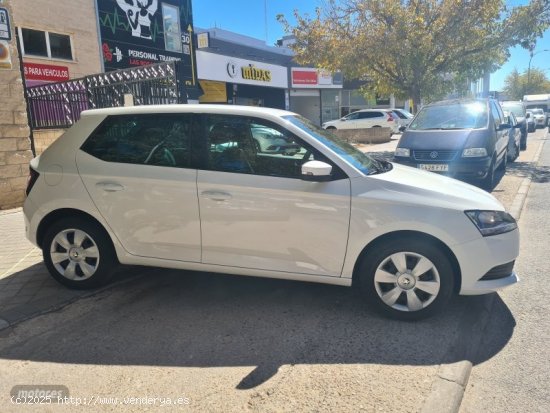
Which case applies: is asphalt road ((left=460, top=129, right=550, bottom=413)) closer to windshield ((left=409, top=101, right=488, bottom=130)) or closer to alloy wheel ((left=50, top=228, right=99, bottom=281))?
alloy wheel ((left=50, top=228, right=99, bottom=281))

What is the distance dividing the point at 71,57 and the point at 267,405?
1507 centimetres

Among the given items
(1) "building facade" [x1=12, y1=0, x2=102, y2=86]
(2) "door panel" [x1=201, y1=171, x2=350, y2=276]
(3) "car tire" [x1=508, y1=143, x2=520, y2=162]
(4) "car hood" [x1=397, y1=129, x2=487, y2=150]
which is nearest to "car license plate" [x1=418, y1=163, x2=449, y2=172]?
(4) "car hood" [x1=397, y1=129, x2=487, y2=150]

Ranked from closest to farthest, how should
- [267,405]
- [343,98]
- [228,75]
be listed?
1. [267,405]
2. [228,75]
3. [343,98]

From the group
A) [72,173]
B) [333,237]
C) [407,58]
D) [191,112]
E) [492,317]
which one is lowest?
[492,317]

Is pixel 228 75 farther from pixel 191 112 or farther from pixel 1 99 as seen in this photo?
pixel 191 112

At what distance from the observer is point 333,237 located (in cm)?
356

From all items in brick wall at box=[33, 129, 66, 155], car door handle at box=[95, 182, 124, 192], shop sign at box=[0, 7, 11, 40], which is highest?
shop sign at box=[0, 7, 11, 40]

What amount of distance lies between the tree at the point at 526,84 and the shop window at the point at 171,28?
217ft

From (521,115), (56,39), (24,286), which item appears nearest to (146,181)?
(24,286)

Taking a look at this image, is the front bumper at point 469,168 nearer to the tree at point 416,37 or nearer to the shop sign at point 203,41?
the tree at point 416,37

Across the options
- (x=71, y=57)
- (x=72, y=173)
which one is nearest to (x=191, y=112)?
(x=72, y=173)

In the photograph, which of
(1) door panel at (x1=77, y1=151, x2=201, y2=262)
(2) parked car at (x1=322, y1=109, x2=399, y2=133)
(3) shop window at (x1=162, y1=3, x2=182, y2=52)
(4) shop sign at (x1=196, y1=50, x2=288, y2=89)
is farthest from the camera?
(2) parked car at (x1=322, y1=109, x2=399, y2=133)

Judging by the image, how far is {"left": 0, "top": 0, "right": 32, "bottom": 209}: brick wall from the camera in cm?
754

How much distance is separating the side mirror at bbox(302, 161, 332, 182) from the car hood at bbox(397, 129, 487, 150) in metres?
5.40
